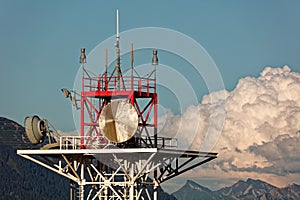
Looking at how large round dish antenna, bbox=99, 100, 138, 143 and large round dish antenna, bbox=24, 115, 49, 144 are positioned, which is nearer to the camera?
large round dish antenna, bbox=99, 100, 138, 143

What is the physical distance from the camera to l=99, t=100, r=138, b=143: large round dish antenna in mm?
70375

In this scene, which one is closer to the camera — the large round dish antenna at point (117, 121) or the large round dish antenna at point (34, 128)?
the large round dish antenna at point (117, 121)

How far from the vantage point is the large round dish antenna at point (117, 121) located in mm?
70375

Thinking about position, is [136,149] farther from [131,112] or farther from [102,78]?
[102,78]

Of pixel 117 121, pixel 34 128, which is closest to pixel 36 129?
pixel 34 128

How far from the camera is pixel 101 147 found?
7312 cm

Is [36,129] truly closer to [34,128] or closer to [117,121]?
[34,128]

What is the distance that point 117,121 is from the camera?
70.5 m

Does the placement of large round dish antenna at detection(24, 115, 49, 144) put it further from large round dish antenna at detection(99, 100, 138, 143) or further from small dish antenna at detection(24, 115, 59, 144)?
large round dish antenna at detection(99, 100, 138, 143)

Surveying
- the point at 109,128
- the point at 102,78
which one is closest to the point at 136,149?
the point at 109,128

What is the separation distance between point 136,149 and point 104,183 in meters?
6.45

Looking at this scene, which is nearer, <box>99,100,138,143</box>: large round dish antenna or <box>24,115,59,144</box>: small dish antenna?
<box>99,100,138,143</box>: large round dish antenna

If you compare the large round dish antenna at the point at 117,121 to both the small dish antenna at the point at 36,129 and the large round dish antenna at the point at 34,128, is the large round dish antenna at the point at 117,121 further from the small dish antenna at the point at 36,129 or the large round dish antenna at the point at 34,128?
the large round dish antenna at the point at 34,128

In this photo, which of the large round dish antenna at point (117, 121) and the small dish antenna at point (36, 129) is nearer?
the large round dish antenna at point (117, 121)
